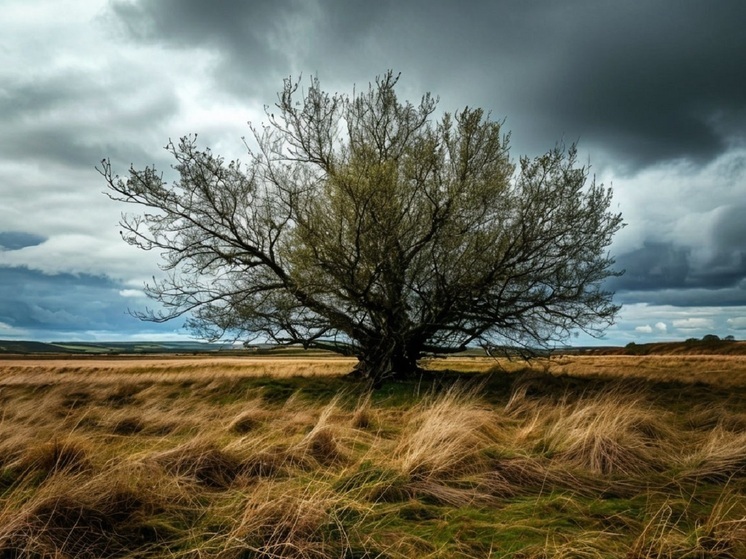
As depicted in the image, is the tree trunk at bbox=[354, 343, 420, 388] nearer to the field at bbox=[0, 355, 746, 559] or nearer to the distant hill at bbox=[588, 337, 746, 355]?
the field at bbox=[0, 355, 746, 559]

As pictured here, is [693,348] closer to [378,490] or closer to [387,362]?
[387,362]

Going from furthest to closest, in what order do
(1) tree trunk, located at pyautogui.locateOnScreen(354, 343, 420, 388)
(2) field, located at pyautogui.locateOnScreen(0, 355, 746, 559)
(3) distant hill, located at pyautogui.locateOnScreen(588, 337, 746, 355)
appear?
1. (3) distant hill, located at pyautogui.locateOnScreen(588, 337, 746, 355)
2. (1) tree trunk, located at pyautogui.locateOnScreen(354, 343, 420, 388)
3. (2) field, located at pyautogui.locateOnScreen(0, 355, 746, 559)

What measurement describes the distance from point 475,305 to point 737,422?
23.9 feet

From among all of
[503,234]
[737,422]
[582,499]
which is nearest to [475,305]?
[503,234]

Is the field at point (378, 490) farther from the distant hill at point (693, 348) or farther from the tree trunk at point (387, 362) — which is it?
the distant hill at point (693, 348)

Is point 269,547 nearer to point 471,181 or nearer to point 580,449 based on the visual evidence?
point 580,449

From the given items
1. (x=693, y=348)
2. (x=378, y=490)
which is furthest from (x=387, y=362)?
(x=693, y=348)

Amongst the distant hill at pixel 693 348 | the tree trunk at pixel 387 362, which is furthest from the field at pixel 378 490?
the distant hill at pixel 693 348

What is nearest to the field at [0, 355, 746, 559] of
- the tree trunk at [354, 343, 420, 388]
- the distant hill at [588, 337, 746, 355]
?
the tree trunk at [354, 343, 420, 388]

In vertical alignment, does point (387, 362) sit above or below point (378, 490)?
above

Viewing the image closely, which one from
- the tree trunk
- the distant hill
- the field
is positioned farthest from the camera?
the distant hill

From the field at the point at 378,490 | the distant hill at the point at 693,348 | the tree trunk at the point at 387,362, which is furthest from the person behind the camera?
the distant hill at the point at 693,348

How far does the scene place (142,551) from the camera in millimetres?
3037

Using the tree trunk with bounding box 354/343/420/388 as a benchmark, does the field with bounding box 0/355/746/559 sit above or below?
below
